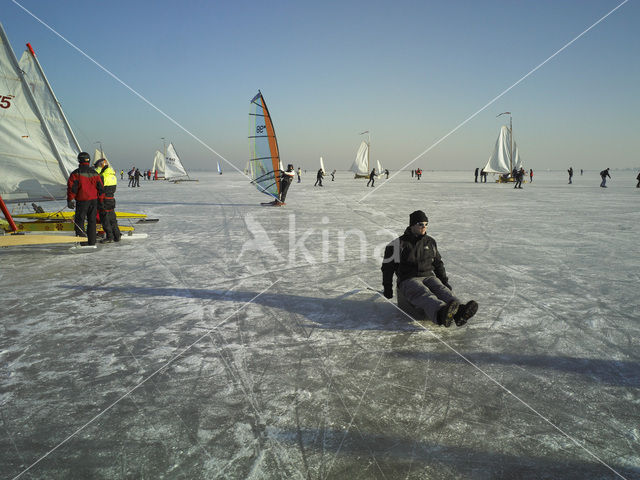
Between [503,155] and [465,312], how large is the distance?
38.9m

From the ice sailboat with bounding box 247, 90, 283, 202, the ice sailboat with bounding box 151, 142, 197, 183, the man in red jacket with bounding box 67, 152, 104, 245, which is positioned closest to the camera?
the man in red jacket with bounding box 67, 152, 104, 245

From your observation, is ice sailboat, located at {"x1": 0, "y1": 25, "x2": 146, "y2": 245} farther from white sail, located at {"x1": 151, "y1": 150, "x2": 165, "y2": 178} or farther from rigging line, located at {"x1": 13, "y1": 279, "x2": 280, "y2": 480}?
white sail, located at {"x1": 151, "y1": 150, "x2": 165, "y2": 178}

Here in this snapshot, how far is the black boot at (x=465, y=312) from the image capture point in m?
3.23

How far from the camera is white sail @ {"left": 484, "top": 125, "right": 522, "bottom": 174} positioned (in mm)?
36281

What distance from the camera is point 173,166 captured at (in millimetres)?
44250

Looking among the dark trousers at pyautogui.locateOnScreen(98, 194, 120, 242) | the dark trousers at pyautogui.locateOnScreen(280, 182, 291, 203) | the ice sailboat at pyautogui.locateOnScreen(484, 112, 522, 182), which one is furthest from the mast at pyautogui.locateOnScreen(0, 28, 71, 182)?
the ice sailboat at pyautogui.locateOnScreen(484, 112, 522, 182)

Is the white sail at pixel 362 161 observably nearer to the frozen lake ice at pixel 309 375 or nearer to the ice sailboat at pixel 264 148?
the ice sailboat at pixel 264 148

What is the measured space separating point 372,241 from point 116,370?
5956 millimetres

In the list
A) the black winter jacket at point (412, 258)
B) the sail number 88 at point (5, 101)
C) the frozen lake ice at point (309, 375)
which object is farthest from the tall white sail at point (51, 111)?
the black winter jacket at point (412, 258)

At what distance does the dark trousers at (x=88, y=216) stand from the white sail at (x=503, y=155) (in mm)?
37700

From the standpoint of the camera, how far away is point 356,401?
7.97ft

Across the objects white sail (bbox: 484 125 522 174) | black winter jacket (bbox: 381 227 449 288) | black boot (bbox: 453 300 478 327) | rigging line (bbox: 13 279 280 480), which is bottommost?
rigging line (bbox: 13 279 280 480)

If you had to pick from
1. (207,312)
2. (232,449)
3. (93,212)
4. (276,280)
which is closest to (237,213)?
(93,212)

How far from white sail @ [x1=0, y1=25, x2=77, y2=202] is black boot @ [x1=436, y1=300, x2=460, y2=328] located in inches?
297
